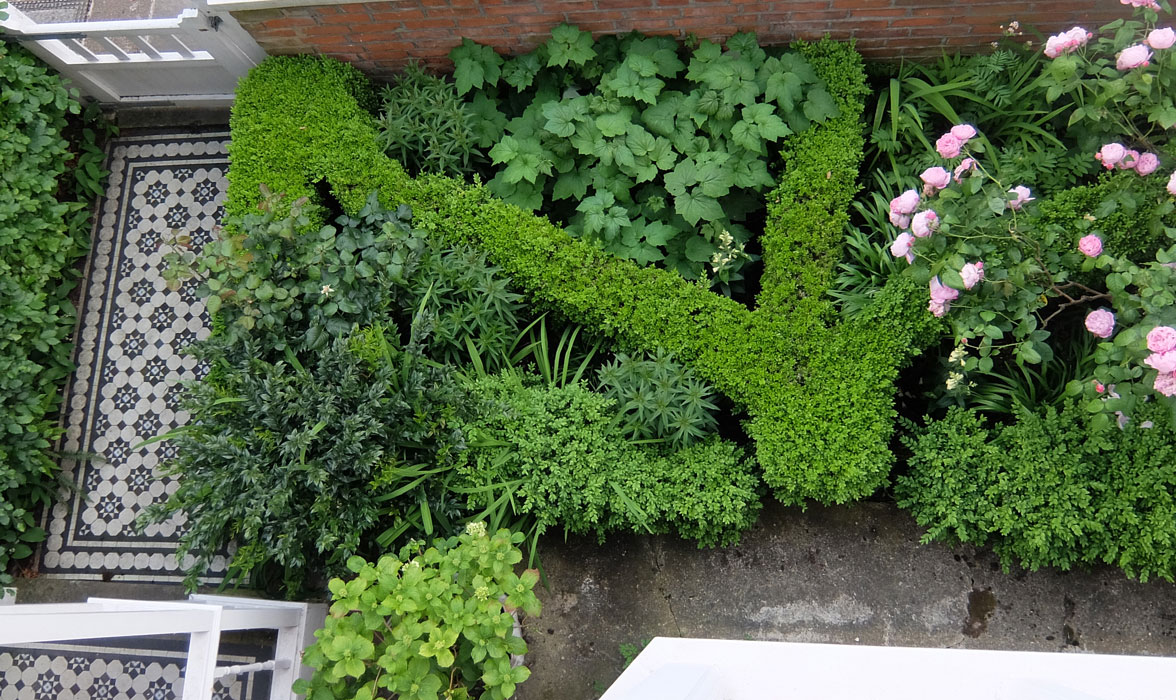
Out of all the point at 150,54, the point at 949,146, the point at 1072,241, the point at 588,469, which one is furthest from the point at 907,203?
the point at 150,54

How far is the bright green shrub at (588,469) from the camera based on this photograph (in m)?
3.20

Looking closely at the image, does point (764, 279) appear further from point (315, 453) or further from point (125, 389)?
point (125, 389)

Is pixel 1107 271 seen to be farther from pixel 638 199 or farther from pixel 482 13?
pixel 482 13

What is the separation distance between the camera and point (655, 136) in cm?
368

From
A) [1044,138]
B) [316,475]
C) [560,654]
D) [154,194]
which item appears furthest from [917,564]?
[154,194]

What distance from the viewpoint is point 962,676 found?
206 centimetres

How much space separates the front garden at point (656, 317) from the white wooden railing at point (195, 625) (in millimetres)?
202

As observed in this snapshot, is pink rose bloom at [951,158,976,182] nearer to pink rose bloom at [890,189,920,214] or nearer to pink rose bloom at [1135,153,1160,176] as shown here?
pink rose bloom at [890,189,920,214]

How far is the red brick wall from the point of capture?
3.50m

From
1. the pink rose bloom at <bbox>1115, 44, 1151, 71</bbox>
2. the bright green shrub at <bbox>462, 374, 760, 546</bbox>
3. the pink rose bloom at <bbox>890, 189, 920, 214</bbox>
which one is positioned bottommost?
the bright green shrub at <bbox>462, 374, 760, 546</bbox>

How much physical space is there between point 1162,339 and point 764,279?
1.57 meters

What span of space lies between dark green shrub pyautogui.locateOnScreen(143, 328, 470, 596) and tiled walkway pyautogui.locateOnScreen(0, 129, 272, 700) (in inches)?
33.2

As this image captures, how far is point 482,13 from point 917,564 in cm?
348

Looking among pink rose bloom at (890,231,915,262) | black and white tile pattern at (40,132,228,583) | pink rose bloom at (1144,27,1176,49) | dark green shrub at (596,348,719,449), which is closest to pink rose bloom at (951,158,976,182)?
pink rose bloom at (890,231,915,262)
